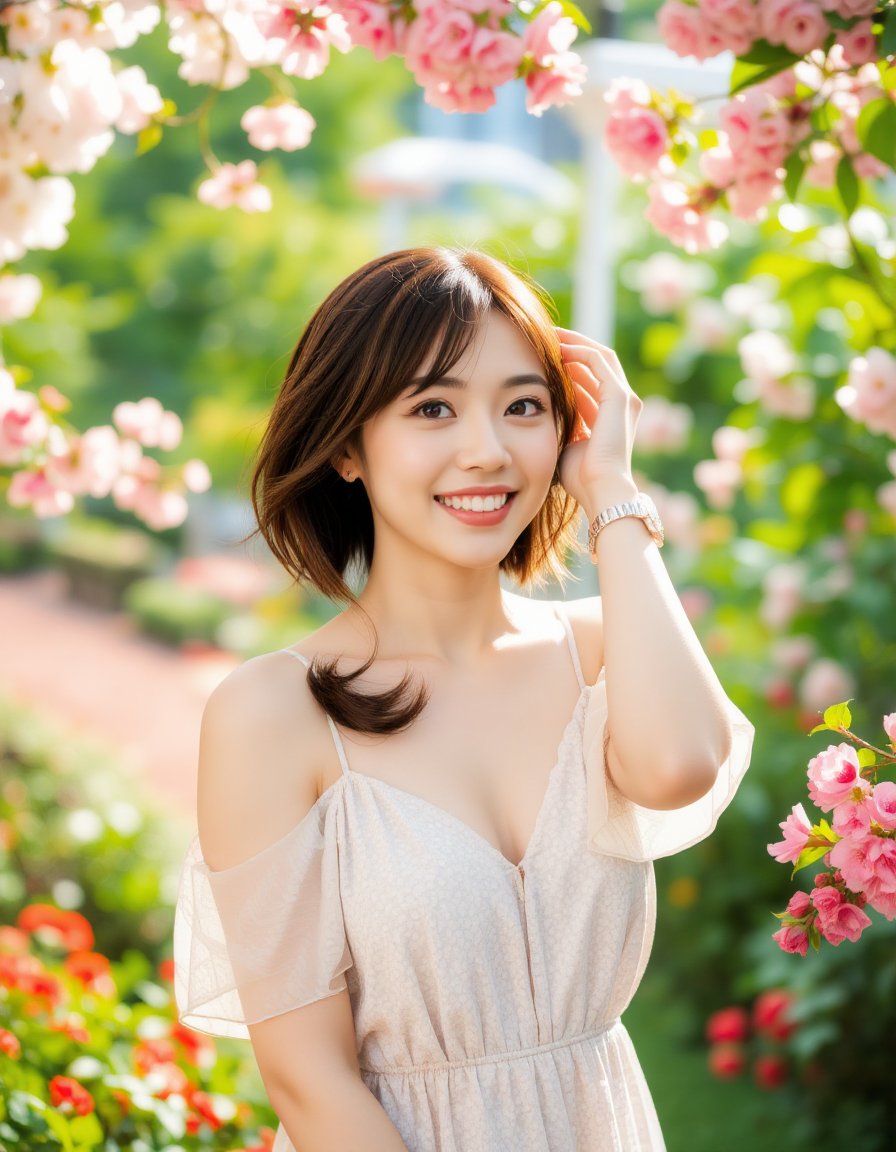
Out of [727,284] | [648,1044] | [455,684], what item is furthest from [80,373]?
[455,684]

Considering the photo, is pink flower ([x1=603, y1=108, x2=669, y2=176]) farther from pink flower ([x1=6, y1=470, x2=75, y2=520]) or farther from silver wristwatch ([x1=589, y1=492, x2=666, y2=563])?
pink flower ([x1=6, y1=470, x2=75, y2=520])

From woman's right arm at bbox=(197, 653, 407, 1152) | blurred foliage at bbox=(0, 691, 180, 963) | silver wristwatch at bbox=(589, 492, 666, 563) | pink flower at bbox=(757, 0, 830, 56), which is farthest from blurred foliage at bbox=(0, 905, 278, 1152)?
pink flower at bbox=(757, 0, 830, 56)

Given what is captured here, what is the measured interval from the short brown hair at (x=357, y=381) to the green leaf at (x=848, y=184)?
48 centimetres

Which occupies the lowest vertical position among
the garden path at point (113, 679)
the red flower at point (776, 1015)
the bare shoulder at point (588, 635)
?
the garden path at point (113, 679)

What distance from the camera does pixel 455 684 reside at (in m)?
1.86

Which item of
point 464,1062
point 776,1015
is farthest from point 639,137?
point 776,1015

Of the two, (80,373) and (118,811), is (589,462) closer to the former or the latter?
(118,811)

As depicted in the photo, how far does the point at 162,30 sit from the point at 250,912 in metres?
15.7

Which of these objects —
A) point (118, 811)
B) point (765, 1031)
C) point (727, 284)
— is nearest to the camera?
point (765, 1031)

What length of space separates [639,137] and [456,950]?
1235 millimetres

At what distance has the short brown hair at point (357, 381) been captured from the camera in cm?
172

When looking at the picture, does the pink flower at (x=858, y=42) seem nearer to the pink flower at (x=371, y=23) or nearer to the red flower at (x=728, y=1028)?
the pink flower at (x=371, y=23)

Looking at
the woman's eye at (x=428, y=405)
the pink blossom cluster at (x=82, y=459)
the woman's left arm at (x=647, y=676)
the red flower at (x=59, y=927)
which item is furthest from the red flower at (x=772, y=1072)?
the woman's eye at (x=428, y=405)

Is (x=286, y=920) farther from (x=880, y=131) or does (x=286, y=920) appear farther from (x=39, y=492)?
(x=39, y=492)
